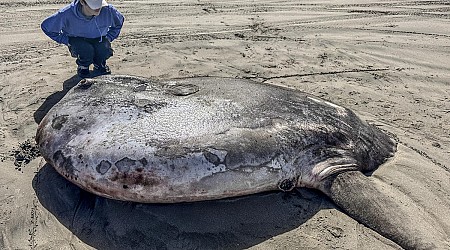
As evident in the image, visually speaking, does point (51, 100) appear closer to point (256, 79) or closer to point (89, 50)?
point (89, 50)

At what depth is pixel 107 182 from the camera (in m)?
3.19

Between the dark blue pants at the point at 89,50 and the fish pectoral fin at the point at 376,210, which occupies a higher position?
the dark blue pants at the point at 89,50

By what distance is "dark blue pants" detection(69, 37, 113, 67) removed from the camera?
18.0 ft

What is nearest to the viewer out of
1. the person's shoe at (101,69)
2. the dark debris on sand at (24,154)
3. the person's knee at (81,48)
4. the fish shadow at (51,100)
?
the dark debris on sand at (24,154)

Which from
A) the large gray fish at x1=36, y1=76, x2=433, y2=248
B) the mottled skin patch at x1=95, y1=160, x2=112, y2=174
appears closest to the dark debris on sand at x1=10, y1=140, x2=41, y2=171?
the large gray fish at x1=36, y1=76, x2=433, y2=248

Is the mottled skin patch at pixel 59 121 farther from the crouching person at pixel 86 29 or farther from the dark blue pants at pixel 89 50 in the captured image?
the dark blue pants at pixel 89 50

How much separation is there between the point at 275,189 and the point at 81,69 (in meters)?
3.34

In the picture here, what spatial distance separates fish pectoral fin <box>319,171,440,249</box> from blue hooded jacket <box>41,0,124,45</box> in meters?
3.43

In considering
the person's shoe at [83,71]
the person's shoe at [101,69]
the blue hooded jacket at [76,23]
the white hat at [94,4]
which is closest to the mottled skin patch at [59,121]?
the white hat at [94,4]

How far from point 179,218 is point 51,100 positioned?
107 inches

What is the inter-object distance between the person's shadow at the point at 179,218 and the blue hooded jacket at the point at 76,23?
7.92 ft

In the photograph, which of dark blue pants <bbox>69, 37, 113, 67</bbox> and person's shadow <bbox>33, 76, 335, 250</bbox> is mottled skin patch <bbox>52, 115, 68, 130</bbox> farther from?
dark blue pants <bbox>69, 37, 113, 67</bbox>

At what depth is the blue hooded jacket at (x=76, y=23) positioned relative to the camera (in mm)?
5199

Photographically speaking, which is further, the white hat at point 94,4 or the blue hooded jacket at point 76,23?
the blue hooded jacket at point 76,23
